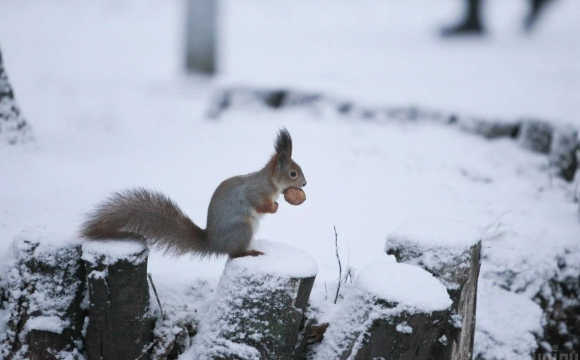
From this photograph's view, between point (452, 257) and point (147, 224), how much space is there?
1014 mm

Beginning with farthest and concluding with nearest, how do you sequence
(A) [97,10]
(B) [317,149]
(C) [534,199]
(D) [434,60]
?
(A) [97,10] → (D) [434,60] → (B) [317,149] → (C) [534,199]

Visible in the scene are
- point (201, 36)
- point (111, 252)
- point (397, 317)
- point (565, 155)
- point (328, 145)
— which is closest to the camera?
point (397, 317)

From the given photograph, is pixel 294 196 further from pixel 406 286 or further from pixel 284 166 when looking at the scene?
pixel 406 286

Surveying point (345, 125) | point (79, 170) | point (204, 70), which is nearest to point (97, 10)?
point (204, 70)

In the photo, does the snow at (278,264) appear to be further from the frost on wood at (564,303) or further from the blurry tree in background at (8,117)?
the blurry tree in background at (8,117)

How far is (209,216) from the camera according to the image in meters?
2.25

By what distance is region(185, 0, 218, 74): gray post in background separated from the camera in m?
8.91

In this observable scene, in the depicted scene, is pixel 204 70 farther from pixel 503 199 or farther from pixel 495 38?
pixel 503 199

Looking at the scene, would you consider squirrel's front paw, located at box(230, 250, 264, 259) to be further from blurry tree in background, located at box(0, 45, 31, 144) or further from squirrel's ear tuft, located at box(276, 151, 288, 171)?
blurry tree in background, located at box(0, 45, 31, 144)

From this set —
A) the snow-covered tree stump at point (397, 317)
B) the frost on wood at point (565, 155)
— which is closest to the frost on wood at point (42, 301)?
the snow-covered tree stump at point (397, 317)

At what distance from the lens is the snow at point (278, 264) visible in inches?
79.6

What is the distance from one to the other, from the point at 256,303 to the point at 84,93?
23.2 ft

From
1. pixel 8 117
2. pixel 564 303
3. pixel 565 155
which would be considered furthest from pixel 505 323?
pixel 8 117

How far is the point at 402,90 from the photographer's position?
6.88 m
